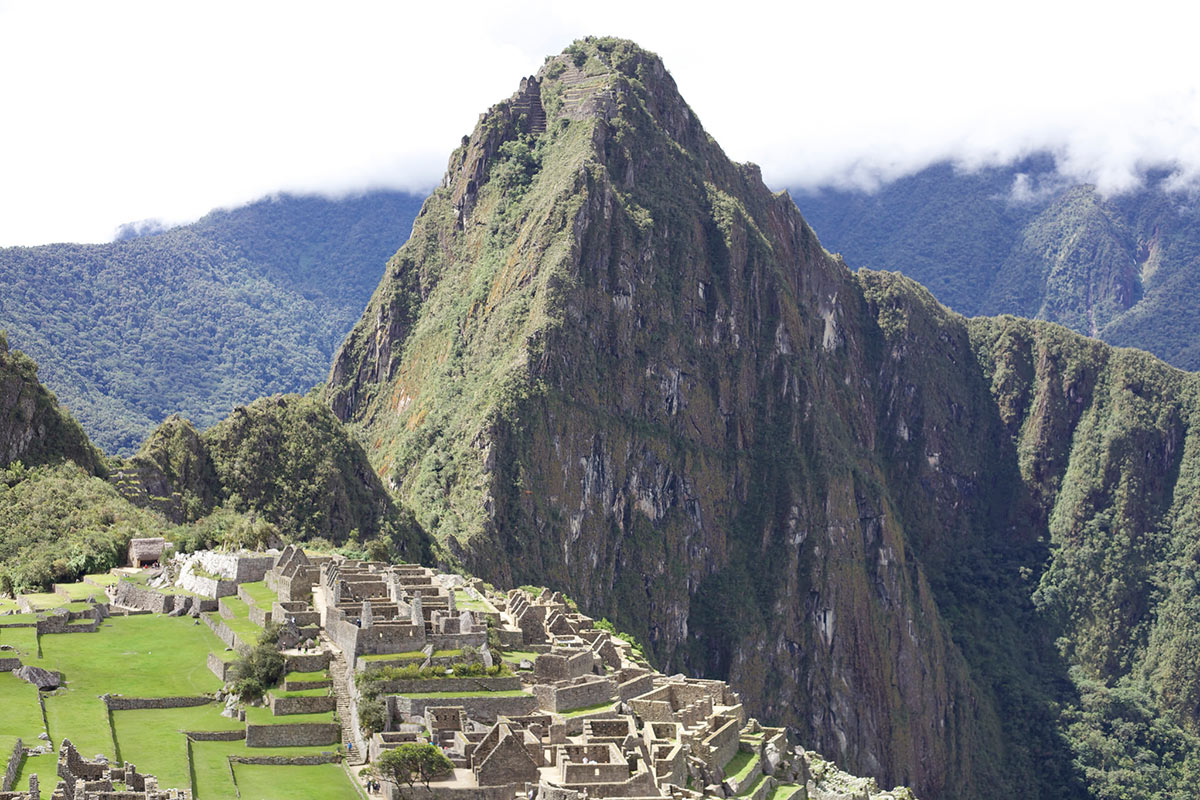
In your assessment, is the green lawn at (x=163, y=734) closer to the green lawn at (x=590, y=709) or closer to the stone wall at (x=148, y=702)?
the stone wall at (x=148, y=702)

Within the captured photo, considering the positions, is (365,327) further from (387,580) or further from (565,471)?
(387,580)

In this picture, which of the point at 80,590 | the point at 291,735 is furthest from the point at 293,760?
the point at 80,590

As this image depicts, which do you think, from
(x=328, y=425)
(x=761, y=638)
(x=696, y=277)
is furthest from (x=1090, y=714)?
(x=328, y=425)

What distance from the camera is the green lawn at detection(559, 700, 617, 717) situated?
59281mm

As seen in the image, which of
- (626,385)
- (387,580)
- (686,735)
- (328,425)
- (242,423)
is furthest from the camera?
(626,385)

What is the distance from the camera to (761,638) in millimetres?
183500

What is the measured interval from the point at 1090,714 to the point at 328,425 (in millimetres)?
101266

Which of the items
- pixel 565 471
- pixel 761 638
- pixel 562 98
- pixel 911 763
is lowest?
pixel 911 763

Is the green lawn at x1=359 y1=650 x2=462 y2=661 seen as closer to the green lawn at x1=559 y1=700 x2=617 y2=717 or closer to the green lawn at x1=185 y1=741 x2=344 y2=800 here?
the green lawn at x1=185 y1=741 x2=344 y2=800

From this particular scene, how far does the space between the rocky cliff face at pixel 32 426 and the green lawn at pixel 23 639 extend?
44127 millimetres

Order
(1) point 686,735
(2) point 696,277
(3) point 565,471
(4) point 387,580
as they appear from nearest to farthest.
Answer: (1) point 686,735 < (4) point 387,580 < (3) point 565,471 < (2) point 696,277

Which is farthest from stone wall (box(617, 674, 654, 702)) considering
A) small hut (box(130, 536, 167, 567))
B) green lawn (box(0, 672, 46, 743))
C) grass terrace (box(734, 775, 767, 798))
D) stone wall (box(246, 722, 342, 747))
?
small hut (box(130, 536, 167, 567))

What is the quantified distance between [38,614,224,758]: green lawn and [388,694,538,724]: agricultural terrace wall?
8.63 metres

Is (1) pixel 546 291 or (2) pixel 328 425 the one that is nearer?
(2) pixel 328 425
